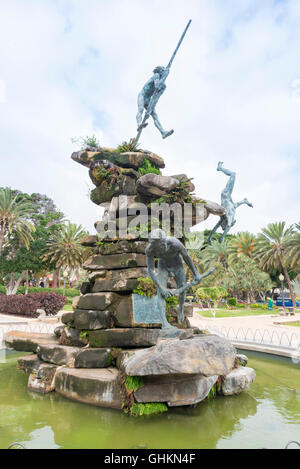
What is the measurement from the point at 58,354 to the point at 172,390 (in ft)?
8.35

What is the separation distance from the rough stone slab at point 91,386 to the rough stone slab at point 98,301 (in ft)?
4.32

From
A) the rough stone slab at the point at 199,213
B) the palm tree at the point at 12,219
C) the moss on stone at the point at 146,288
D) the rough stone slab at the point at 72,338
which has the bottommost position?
the rough stone slab at the point at 72,338

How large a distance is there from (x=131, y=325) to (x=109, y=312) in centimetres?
59

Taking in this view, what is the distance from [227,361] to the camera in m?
5.00

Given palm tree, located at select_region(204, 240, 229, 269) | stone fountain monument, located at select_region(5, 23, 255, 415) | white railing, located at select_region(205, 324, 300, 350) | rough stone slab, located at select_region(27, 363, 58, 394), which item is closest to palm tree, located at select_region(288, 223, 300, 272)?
palm tree, located at select_region(204, 240, 229, 269)

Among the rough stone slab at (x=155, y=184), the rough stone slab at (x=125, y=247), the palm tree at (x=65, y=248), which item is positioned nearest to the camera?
the rough stone slab at (x=125, y=247)

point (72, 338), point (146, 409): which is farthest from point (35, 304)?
point (146, 409)

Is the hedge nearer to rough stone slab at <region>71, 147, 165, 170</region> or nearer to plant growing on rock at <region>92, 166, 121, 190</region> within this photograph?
rough stone slab at <region>71, 147, 165, 170</region>

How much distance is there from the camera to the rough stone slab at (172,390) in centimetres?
492

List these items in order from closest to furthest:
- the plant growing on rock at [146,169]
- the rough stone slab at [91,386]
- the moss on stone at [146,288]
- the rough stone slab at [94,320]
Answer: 1. the rough stone slab at [91,386]
2. the rough stone slab at [94,320]
3. the moss on stone at [146,288]
4. the plant growing on rock at [146,169]

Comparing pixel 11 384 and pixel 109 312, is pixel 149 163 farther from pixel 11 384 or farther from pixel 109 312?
pixel 11 384

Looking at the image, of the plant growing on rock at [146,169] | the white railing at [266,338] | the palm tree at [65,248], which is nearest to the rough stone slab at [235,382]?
the white railing at [266,338]

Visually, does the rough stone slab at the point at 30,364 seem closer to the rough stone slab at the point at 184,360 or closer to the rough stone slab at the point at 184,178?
the rough stone slab at the point at 184,360

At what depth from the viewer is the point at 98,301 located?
6766 mm
